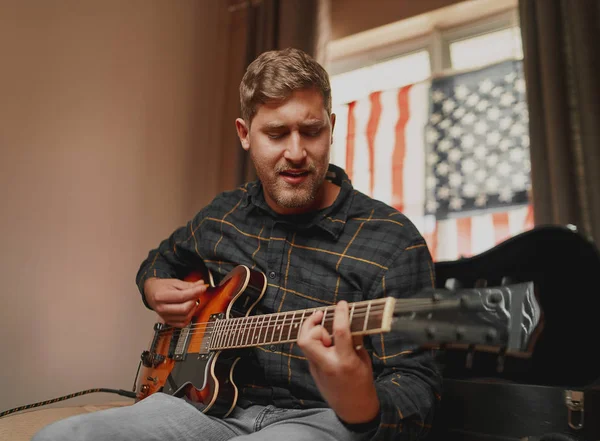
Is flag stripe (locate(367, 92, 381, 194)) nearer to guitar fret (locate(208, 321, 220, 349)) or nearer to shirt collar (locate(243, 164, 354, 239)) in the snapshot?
shirt collar (locate(243, 164, 354, 239))

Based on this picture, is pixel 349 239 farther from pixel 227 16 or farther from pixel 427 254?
pixel 227 16

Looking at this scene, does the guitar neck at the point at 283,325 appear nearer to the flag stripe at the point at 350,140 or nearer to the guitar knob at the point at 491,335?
the guitar knob at the point at 491,335

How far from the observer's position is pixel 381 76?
2.64 m

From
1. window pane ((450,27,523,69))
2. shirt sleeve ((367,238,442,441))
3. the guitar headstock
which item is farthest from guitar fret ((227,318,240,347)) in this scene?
window pane ((450,27,523,69))

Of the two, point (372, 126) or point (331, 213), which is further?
point (372, 126)

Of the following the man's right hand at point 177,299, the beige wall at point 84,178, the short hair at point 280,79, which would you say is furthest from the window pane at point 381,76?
the man's right hand at point 177,299

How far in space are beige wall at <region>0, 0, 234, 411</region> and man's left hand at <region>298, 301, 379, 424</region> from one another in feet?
4.94

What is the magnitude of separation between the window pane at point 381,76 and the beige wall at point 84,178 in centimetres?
85

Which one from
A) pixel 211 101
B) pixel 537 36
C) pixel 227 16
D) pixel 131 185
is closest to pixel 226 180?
pixel 211 101

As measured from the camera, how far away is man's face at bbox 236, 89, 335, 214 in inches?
43.5

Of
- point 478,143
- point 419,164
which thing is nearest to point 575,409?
point 478,143

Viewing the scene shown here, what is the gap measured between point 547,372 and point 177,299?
847 millimetres

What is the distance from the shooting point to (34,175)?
6.34 feet

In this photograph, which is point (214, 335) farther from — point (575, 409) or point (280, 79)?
point (575, 409)
